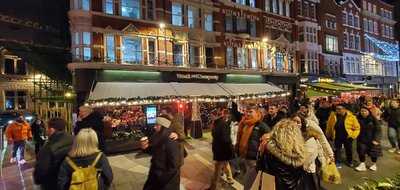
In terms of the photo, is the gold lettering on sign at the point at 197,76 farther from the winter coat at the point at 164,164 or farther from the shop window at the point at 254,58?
the winter coat at the point at 164,164

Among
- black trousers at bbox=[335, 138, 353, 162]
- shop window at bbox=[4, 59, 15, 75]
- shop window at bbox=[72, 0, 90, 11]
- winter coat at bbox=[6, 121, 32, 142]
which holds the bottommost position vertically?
black trousers at bbox=[335, 138, 353, 162]

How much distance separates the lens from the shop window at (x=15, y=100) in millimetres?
25812

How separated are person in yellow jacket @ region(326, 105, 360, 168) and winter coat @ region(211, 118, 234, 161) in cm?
348

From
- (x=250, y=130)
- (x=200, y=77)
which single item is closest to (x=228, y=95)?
(x=200, y=77)

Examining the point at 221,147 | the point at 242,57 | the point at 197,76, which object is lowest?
the point at 221,147

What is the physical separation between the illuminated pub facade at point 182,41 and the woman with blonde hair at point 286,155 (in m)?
16.3

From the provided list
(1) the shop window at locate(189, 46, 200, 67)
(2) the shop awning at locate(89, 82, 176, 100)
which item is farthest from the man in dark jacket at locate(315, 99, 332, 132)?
(1) the shop window at locate(189, 46, 200, 67)

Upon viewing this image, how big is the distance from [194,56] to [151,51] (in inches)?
145

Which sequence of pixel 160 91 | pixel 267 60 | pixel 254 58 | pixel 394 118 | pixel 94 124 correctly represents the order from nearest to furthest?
pixel 94 124 → pixel 394 118 → pixel 160 91 → pixel 254 58 → pixel 267 60

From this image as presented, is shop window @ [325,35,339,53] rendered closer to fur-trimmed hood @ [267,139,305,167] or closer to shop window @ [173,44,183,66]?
shop window @ [173,44,183,66]

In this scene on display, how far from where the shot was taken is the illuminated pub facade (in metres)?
20.0

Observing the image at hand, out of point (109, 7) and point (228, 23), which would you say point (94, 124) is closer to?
point (109, 7)

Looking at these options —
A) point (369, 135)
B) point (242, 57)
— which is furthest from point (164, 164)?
point (242, 57)

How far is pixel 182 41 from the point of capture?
79.9 feet
